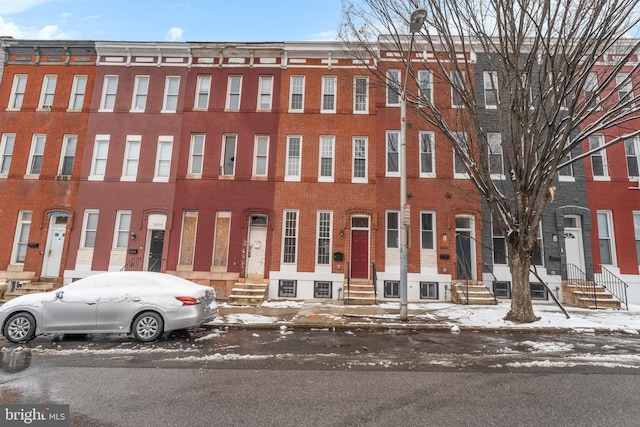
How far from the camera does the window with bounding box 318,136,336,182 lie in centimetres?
1491

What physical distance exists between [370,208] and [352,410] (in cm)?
1082

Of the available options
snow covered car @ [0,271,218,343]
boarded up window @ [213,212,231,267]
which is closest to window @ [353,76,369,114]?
boarded up window @ [213,212,231,267]

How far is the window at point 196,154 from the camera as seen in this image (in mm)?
15203

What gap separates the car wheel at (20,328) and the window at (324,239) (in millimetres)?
9443

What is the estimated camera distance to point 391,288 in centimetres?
1385

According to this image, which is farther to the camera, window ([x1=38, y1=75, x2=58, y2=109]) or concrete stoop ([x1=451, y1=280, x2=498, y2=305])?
window ([x1=38, y1=75, x2=58, y2=109])

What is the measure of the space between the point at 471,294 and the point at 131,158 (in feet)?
53.3

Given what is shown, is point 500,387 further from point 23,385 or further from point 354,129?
point 354,129

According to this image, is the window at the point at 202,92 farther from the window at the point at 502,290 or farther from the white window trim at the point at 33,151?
Result: the window at the point at 502,290

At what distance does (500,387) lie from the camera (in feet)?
16.1

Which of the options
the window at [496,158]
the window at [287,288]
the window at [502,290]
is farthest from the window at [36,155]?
the window at [502,290]

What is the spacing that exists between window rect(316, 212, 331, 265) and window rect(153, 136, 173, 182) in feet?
24.3

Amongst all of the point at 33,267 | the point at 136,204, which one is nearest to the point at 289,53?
the point at 136,204

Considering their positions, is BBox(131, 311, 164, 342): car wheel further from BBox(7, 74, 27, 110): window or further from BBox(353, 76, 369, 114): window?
BBox(7, 74, 27, 110): window
